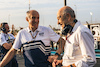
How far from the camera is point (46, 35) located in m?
3.32

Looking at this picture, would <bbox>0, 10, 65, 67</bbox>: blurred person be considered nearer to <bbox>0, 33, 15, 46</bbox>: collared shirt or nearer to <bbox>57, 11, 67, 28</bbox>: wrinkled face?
<bbox>57, 11, 67, 28</bbox>: wrinkled face

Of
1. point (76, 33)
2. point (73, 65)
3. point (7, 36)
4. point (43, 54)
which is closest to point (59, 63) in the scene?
point (73, 65)

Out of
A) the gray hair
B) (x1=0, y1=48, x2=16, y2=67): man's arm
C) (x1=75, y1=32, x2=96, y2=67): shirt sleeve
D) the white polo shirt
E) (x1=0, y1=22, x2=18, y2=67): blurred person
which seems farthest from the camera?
(x1=0, y1=22, x2=18, y2=67): blurred person

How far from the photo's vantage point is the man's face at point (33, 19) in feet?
10.6

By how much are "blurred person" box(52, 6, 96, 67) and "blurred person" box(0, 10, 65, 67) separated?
804 millimetres

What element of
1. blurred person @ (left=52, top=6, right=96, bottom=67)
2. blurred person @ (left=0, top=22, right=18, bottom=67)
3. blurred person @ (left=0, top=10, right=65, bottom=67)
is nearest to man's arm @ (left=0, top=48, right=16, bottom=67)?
blurred person @ (left=0, top=10, right=65, bottom=67)

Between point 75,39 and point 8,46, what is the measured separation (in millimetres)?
3209

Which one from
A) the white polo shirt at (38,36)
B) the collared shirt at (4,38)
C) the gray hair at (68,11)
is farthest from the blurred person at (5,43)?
the gray hair at (68,11)

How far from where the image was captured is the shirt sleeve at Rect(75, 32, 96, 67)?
6.63 feet

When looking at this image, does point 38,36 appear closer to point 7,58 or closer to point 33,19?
point 33,19

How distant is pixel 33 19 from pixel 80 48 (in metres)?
1.32

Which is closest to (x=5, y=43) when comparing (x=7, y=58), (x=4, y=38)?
(x=4, y=38)

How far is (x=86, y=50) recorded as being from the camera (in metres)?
2.03

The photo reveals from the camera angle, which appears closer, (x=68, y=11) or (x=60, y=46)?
(x=68, y=11)
